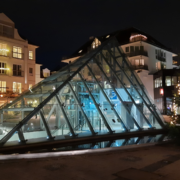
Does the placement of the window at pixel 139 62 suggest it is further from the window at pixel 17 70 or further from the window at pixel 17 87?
the window at pixel 17 87

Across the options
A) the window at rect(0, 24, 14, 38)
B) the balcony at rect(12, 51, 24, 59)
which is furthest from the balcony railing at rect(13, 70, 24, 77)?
the window at rect(0, 24, 14, 38)

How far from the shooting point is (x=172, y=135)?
39.1 ft

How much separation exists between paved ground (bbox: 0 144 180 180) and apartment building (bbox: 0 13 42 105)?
3075 cm

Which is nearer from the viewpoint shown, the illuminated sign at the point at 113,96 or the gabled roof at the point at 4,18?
the illuminated sign at the point at 113,96

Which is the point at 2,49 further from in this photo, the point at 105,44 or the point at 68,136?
the point at 68,136

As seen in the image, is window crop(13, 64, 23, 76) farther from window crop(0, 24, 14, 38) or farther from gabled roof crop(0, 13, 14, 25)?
gabled roof crop(0, 13, 14, 25)

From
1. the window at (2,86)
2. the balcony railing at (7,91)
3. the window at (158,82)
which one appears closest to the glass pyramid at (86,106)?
the balcony railing at (7,91)

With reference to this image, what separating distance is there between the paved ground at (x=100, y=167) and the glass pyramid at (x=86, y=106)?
3.81 m

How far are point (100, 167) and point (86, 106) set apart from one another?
7.83 meters

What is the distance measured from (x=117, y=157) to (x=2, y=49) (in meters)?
34.9

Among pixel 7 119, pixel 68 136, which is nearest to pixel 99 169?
pixel 68 136

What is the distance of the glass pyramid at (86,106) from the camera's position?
13336mm

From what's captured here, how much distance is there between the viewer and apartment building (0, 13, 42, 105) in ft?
125

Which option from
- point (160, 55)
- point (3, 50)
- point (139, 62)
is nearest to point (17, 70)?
point (3, 50)
